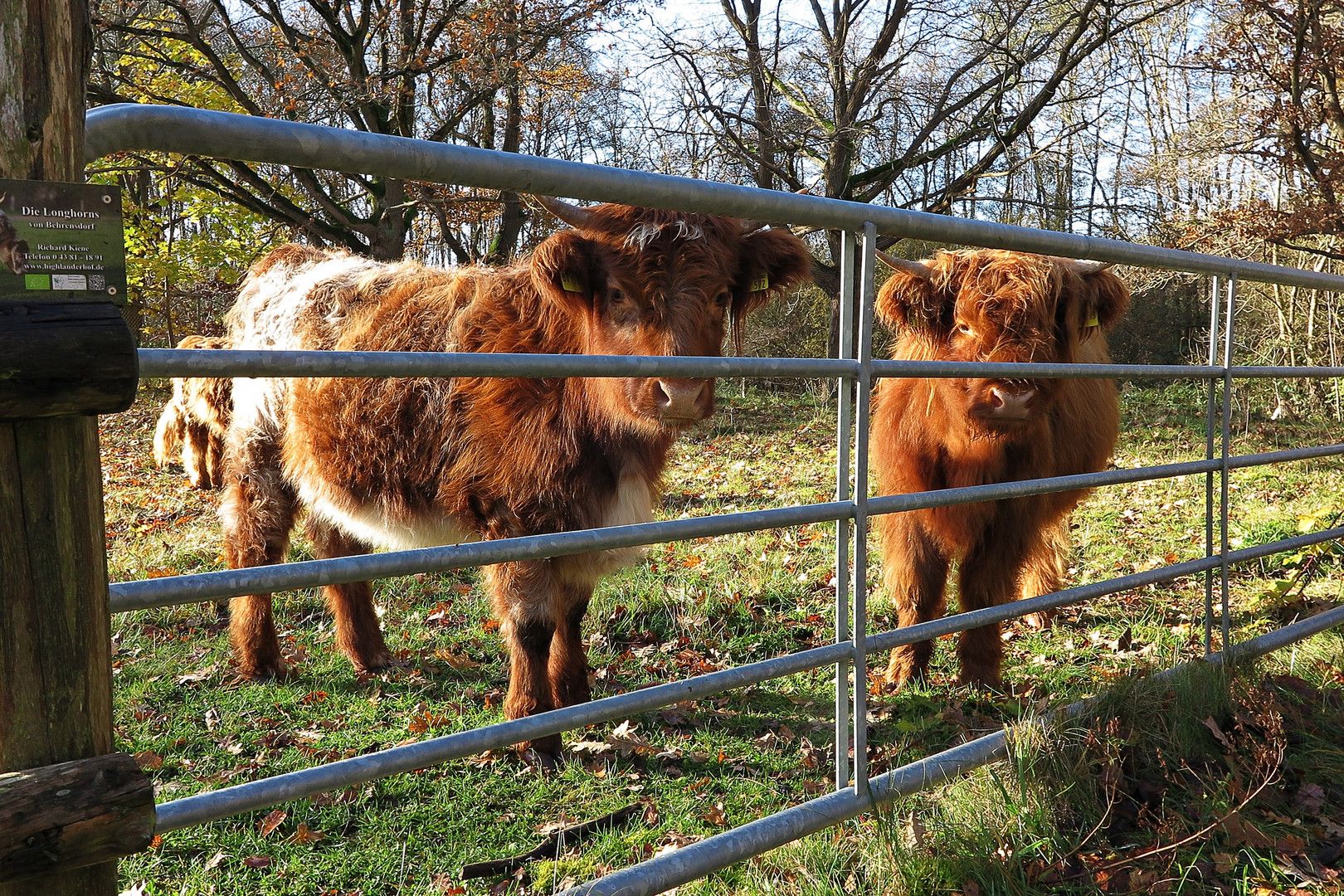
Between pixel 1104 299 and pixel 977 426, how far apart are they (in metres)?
1.07

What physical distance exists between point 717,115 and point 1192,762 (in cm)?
1336

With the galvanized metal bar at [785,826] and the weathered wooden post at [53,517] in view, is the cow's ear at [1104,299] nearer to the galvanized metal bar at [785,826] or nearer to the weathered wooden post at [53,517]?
the galvanized metal bar at [785,826]

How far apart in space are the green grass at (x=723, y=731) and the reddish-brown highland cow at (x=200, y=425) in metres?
0.84

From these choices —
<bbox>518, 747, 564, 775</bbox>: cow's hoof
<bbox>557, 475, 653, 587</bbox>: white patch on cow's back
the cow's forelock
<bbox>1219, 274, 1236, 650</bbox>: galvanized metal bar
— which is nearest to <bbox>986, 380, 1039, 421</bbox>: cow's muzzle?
<bbox>1219, 274, 1236, 650</bbox>: galvanized metal bar

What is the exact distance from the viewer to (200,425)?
17.7 feet

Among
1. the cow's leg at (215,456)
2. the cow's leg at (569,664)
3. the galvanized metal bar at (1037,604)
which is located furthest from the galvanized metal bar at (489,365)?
A: the cow's leg at (215,456)

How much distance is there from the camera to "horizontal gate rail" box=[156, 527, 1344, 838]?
1.53 meters

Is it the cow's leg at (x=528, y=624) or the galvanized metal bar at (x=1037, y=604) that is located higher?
the galvanized metal bar at (x=1037, y=604)

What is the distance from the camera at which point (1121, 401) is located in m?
14.0

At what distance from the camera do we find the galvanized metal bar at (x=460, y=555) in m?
1.48

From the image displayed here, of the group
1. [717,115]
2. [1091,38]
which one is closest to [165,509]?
[717,115]

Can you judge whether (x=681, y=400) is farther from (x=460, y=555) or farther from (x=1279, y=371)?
(x=1279, y=371)

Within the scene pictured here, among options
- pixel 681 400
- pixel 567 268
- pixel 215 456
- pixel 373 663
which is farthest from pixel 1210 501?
pixel 215 456

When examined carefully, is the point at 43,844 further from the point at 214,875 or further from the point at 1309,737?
the point at 1309,737
